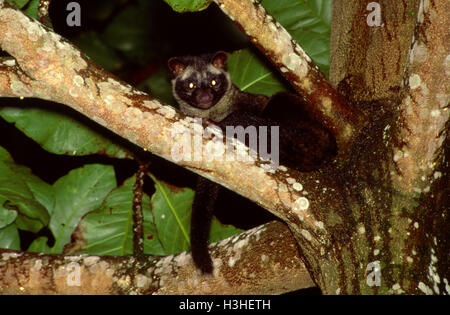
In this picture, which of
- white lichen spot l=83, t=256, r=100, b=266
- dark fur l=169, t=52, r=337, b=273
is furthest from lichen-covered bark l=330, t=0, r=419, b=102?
white lichen spot l=83, t=256, r=100, b=266

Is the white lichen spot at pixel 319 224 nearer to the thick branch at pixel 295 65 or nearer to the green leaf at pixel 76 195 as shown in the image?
the thick branch at pixel 295 65

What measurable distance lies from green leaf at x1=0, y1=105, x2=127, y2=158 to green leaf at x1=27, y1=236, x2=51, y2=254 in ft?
1.98

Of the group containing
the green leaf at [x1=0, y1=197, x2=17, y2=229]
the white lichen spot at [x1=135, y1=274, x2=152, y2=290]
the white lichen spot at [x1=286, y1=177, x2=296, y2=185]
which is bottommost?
the white lichen spot at [x1=135, y1=274, x2=152, y2=290]

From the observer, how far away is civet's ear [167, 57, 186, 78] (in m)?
4.54

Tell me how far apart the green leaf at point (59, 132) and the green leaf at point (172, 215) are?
0.38m

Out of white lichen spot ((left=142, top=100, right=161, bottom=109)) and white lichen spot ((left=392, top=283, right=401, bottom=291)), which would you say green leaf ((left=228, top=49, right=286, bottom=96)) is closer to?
white lichen spot ((left=142, top=100, right=161, bottom=109))

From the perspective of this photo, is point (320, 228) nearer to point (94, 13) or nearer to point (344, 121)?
point (344, 121)

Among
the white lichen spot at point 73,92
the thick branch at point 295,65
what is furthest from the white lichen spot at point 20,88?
the thick branch at point 295,65

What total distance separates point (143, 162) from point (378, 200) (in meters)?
1.82

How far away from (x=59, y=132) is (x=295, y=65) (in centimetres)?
179

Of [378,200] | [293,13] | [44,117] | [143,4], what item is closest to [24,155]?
[44,117]

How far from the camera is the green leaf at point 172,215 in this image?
3424 mm

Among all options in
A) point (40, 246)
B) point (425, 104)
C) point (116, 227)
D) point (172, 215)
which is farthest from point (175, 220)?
point (425, 104)

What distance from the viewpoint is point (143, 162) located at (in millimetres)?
3668
